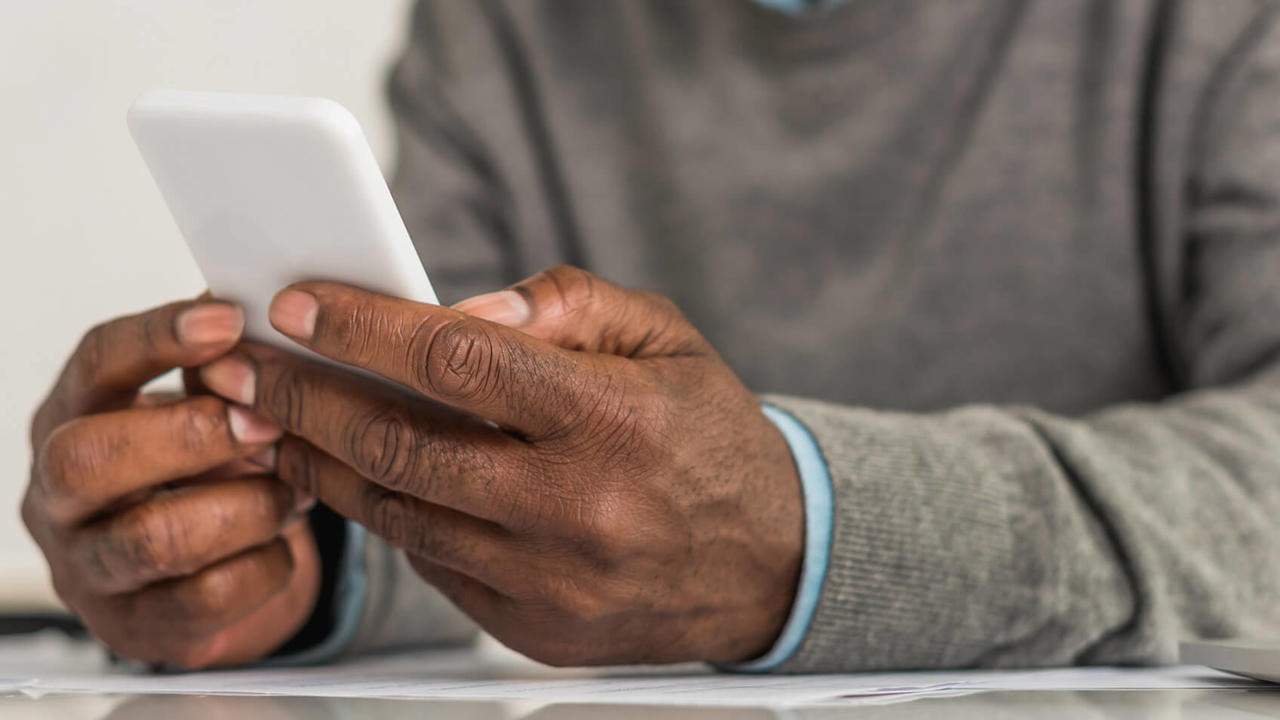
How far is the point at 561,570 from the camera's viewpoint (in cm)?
48

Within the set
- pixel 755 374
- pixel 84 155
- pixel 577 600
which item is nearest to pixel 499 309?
pixel 577 600

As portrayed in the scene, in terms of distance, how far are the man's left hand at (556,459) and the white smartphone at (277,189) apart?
0.06ft

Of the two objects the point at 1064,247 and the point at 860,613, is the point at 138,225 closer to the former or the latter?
the point at 1064,247

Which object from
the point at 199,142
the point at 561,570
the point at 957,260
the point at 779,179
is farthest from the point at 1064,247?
the point at 199,142

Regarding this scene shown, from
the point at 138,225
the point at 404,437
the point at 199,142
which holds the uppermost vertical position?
the point at 199,142

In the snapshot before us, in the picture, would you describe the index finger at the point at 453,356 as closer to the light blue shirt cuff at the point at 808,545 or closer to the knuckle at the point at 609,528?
the knuckle at the point at 609,528

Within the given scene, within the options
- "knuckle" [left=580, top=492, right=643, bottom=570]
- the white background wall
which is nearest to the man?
"knuckle" [left=580, top=492, right=643, bottom=570]

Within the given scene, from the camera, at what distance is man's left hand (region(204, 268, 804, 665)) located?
433mm

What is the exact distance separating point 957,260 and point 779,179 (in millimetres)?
199

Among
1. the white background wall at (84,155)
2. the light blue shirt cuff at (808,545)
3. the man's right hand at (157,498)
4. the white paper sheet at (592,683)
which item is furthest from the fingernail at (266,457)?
the white background wall at (84,155)

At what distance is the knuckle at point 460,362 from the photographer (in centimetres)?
42

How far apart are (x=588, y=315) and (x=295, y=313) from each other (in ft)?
0.43

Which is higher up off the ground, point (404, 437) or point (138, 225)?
point (404, 437)

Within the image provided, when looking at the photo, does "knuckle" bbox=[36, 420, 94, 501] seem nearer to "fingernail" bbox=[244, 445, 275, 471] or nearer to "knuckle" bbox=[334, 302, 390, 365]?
"fingernail" bbox=[244, 445, 275, 471]
